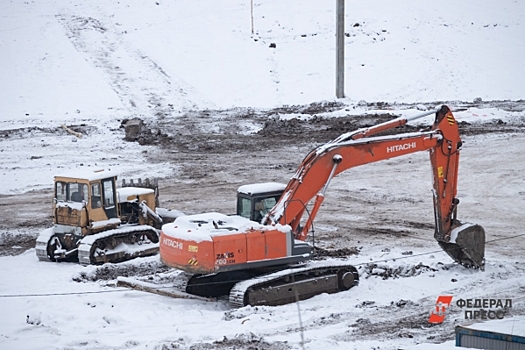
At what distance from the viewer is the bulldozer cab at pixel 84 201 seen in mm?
18406

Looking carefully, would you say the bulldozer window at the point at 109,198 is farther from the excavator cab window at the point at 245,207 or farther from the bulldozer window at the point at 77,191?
the excavator cab window at the point at 245,207

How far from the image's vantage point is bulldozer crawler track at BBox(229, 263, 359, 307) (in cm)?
1458

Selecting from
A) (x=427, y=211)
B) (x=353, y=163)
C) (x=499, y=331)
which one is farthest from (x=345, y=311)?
(x=427, y=211)

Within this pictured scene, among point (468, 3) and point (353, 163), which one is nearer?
point (353, 163)

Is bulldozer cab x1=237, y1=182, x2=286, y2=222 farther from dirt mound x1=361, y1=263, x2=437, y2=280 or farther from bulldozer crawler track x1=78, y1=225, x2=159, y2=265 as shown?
bulldozer crawler track x1=78, y1=225, x2=159, y2=265

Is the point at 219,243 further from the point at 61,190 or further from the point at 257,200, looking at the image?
the point at 61,190

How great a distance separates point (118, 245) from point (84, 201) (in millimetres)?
1353

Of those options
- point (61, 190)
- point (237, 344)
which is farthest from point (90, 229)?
point (237, 344)

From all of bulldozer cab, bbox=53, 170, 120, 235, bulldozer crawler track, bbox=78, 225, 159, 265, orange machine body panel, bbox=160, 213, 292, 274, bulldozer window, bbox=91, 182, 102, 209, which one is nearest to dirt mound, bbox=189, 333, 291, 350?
orange machine body panel, bbox=160, 213, 292, 274

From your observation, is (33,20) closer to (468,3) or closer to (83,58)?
(83,58)

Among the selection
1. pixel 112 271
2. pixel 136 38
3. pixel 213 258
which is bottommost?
pixel 112 271

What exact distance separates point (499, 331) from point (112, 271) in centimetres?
949

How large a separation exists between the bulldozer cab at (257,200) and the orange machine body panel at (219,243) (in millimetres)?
555

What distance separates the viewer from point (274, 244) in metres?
14.7
